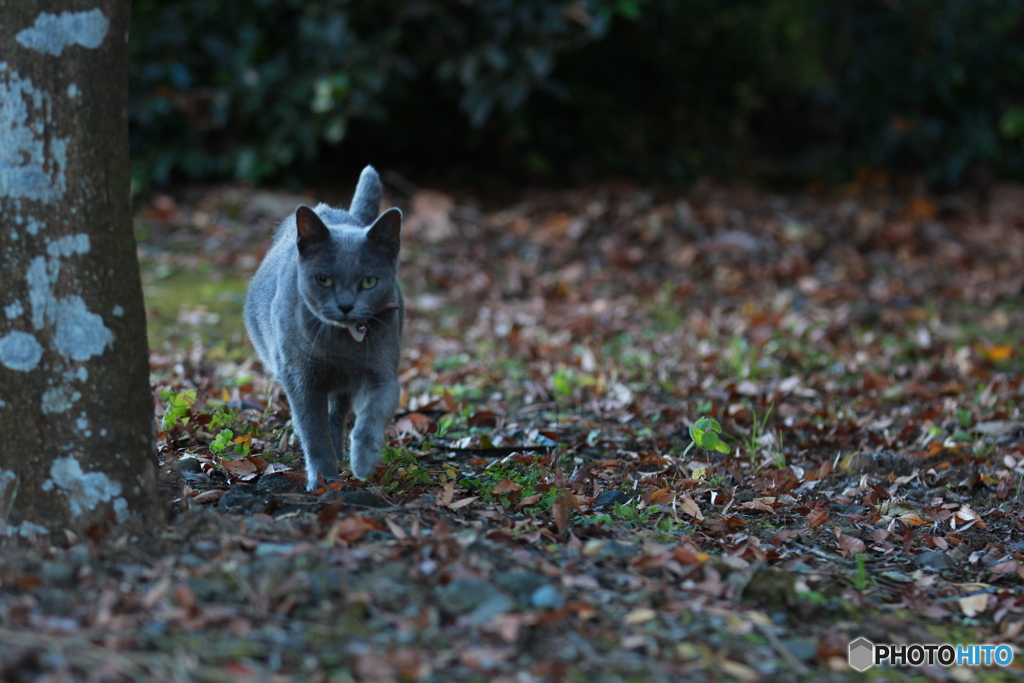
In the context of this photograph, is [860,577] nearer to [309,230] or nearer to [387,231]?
[387,231]

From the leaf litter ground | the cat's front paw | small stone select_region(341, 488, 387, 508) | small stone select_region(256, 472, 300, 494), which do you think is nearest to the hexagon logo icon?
the leaf litter ground

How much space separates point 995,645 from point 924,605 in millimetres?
236

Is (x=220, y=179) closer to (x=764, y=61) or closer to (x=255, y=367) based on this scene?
(x=255, y=367)

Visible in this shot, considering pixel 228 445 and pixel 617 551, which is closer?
pixel 617 551

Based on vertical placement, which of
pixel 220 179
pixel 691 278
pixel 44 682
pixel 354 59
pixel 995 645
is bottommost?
pixel 995 645

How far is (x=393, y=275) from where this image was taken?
138 inches

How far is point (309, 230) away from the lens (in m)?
3.36

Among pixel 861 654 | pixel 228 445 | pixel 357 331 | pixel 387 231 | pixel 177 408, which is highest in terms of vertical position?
pixel 387 231

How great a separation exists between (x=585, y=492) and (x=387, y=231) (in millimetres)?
1169

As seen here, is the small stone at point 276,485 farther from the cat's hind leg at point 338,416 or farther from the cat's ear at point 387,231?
the cat's ear at point 387,231

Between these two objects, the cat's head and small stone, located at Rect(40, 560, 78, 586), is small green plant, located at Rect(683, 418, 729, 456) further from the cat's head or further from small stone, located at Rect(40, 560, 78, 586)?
small stone, located at Rect(40, 560, 78, 586)

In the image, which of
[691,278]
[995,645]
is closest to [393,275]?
[995,645]

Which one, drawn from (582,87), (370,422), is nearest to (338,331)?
(370,422)

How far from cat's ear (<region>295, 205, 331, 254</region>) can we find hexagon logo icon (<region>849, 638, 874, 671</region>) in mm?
2089
